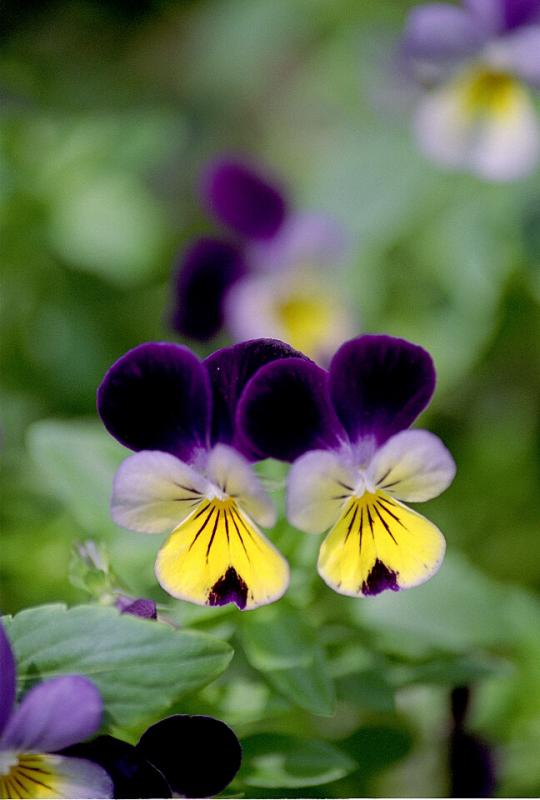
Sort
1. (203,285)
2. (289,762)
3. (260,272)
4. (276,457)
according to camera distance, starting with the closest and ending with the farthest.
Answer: (276,457) → (289,762) → (203,285) → (260,272)

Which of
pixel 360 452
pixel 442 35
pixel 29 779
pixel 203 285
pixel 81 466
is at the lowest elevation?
pixel 29 779

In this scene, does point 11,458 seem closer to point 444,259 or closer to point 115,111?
point 444,259

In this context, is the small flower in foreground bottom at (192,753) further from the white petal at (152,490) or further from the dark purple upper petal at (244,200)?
the dark purple upper petal at (244,200)

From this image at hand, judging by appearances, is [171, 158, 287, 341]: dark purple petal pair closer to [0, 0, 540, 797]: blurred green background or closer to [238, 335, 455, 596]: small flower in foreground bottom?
[0, 0, 540, 797]: blurred green background

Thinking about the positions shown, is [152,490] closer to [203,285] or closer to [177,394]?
[177,394]

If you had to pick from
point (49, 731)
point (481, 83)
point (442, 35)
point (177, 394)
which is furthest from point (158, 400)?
point (481, 83)

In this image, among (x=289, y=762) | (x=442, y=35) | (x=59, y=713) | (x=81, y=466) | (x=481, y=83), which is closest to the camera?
(x=59, y=713)

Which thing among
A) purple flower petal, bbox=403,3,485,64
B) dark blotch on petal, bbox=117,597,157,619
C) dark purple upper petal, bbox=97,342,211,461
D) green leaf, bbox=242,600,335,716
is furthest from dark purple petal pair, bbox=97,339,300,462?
purple flower petal, bbox=403,3,485,64

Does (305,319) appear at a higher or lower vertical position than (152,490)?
higher
